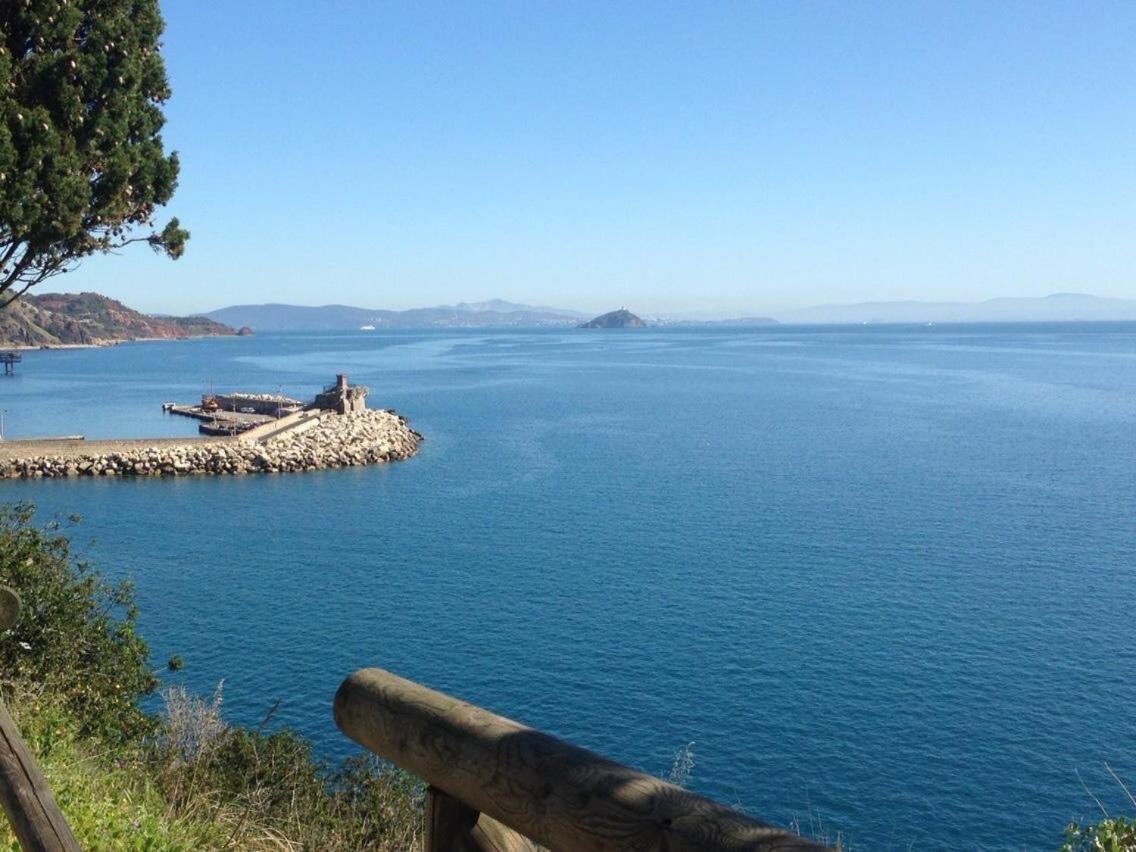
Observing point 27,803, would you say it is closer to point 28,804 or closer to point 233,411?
point 28,804

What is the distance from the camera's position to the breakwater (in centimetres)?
→ 4712

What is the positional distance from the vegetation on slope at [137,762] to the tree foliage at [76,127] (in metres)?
3.55

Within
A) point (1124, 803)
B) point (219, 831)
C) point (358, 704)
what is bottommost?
point (1124, 803)

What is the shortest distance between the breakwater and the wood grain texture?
47647mm

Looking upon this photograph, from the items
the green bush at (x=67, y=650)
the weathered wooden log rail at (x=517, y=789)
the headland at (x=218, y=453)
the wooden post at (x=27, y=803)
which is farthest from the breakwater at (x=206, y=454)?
the weathered wooden log rail at (x=517, y=789)

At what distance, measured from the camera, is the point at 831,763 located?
17734mm

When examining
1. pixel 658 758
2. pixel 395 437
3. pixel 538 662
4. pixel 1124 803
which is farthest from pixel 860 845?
pixel 395 437

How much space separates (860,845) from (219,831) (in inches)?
481

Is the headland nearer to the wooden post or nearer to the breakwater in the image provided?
A: the breakwater

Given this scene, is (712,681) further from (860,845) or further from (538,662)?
(860,845)

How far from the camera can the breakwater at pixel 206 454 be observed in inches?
1855

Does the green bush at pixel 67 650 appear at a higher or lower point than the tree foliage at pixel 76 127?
lower

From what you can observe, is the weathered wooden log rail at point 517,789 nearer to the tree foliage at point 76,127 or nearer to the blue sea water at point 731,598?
the tree foliage at point 76,127

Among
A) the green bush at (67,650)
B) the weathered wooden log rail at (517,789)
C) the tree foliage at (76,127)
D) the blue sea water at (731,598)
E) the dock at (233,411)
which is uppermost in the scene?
the tree foliage at (76,127)
